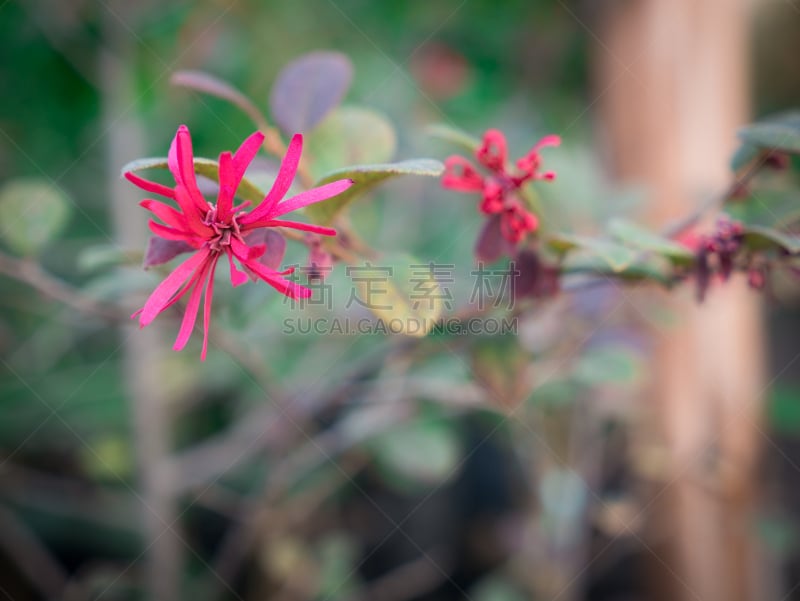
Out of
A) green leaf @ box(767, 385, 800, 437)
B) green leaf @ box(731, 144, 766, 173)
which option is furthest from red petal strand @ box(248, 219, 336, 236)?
green leaf @ box(767, 385, 800, 437)

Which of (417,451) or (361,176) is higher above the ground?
(361,176)

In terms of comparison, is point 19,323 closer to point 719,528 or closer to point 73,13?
point 73,13

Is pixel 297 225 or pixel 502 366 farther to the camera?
pixel 502 366

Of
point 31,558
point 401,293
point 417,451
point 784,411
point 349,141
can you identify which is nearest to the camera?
point 401,293

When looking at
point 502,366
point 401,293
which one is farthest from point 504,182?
point 502,366

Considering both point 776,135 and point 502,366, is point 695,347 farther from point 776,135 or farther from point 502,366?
point 776,135

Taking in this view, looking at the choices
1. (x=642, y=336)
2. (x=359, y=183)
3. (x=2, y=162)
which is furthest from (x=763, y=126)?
→ (x=2, y=162)

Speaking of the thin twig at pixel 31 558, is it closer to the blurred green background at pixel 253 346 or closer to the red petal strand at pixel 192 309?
the blurred green background at pixel 253 346
